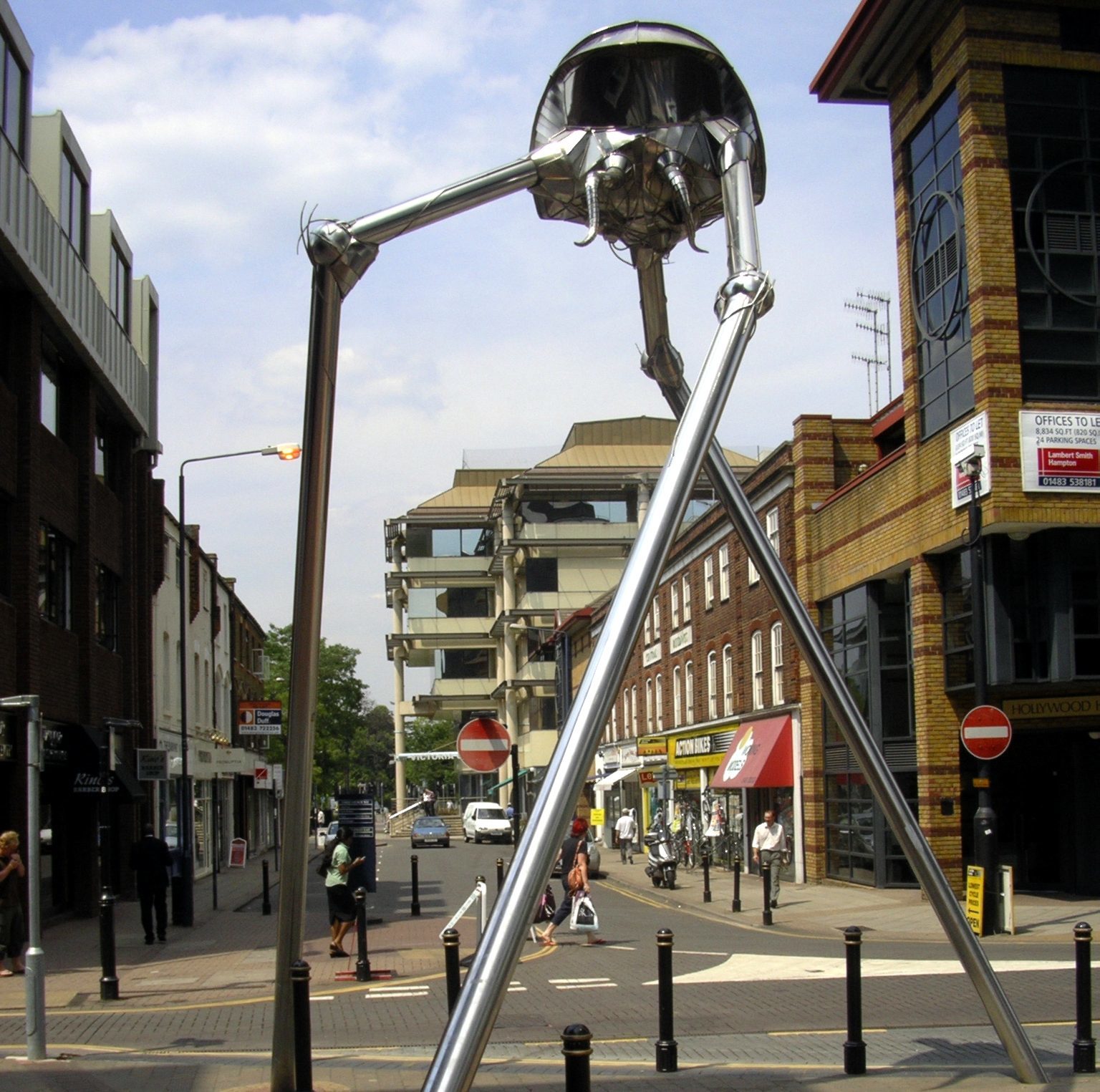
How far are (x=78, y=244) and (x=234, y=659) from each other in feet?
84.1

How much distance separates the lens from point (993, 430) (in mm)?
20750

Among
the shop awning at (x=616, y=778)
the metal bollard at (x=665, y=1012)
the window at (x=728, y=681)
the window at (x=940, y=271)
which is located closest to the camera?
the metal bollard at (x=665, y=1012)

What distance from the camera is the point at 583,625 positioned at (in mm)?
60125

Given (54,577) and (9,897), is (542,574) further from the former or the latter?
(9,897)

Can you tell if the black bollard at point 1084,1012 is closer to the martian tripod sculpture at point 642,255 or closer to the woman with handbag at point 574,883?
the martian tripod sculpture at point 642,255

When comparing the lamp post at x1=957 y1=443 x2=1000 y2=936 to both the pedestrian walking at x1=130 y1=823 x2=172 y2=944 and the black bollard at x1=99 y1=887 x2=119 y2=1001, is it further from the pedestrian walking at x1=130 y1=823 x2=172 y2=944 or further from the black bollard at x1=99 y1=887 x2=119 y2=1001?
the pedestrian walking at x1=130 y1=823 x2=172 y2=944

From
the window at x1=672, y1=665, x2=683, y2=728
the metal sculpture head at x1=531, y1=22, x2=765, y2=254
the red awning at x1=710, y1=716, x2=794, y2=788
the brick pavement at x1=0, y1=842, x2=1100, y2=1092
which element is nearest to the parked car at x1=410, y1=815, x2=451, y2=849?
the window at x1=672, y1=665, x2=683, y2=728

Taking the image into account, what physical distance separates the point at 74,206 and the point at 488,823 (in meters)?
34.9

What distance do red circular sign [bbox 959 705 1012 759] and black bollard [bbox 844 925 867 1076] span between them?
962 cm

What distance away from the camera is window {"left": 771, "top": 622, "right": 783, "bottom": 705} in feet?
104

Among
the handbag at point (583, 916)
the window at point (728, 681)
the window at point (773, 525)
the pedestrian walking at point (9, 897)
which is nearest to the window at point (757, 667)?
the window at point (728, 681)

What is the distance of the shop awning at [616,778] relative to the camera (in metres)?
47.2

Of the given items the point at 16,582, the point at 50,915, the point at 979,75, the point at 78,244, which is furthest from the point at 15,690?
the point at 979,75

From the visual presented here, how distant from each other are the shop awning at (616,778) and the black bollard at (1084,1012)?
3729cm
